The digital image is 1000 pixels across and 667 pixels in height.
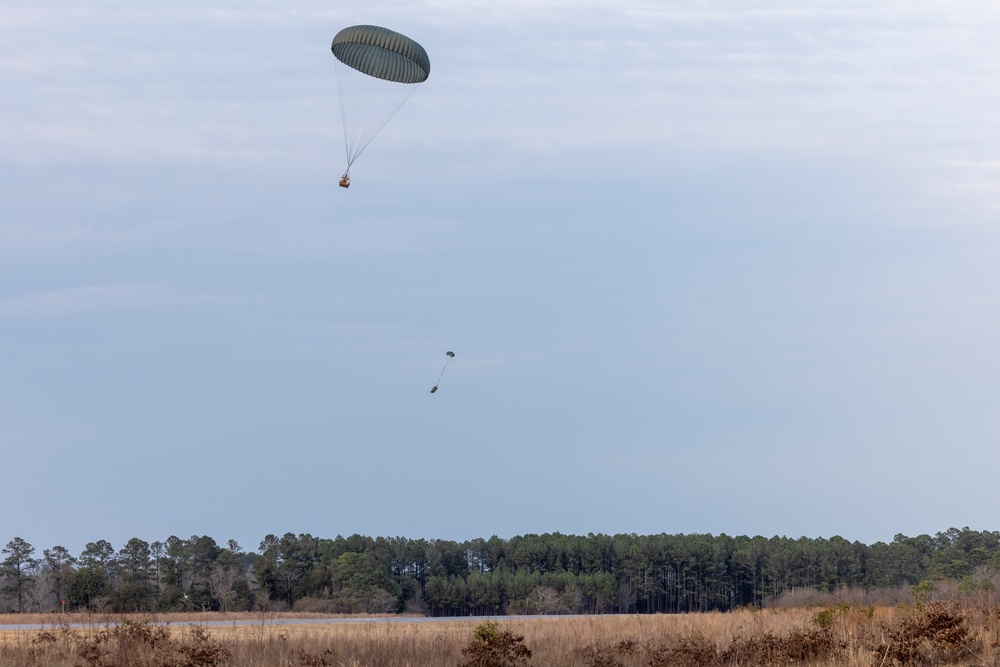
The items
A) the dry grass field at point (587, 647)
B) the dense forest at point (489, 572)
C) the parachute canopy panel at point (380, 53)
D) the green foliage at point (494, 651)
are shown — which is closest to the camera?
the dry grass field at point (587, 647)

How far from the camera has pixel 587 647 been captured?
21.3 meters

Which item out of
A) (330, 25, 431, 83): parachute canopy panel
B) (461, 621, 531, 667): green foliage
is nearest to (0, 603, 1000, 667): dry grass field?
(461, 621, 531, 667): green foliage

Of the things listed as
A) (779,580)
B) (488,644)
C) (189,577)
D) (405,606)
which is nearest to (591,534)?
(779,580)

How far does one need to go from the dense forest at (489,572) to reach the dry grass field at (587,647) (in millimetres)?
48754

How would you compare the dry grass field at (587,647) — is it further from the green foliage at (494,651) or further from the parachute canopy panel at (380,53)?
the parachute canopy panel at (380,53)

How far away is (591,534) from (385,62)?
325ft

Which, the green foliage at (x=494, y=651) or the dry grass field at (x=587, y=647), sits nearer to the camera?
the dry grass field at (x=587, y=647)

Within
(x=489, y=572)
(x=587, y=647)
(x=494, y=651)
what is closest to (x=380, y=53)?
(x=587, y=647)

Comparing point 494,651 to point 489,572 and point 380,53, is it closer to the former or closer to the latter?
point 380,53

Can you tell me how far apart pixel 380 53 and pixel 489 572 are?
9105cm

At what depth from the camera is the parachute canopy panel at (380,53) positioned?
99.3 ft

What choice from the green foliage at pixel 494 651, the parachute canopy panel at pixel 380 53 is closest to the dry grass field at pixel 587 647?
the green foliage at pixel 494 651

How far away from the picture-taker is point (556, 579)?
10569cm

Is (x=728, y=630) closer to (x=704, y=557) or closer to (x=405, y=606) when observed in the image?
(x=405, y=606)
